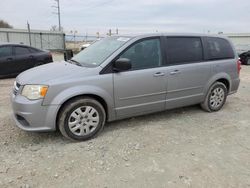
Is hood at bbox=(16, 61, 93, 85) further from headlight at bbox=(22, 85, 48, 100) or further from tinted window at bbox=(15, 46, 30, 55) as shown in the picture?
tinted window at bbox=(15, 46, 30, 55)

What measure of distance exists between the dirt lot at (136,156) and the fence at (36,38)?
21050 mm

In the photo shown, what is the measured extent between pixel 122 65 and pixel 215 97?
8.18 ft

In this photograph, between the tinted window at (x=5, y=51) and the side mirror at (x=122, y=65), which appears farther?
the tinted window at (x=5, y=51)

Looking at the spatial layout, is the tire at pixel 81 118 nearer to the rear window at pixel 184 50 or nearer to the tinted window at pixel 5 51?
the rear window at pixel 184 50

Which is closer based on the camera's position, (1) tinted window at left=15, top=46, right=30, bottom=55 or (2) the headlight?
(2) the headlight

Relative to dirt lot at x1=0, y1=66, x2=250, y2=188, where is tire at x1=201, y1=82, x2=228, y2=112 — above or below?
above

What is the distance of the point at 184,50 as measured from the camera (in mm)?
4570

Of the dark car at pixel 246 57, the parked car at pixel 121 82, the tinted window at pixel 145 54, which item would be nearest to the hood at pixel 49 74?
the parked car at pixel 121 82

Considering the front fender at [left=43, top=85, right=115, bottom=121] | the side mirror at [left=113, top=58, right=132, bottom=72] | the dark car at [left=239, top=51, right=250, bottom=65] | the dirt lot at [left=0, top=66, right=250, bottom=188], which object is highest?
the side mirror at [left=113, top=58, right=132, bottom=72]

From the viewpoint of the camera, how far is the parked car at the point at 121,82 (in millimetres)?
3420

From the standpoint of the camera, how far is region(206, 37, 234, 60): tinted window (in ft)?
16.1

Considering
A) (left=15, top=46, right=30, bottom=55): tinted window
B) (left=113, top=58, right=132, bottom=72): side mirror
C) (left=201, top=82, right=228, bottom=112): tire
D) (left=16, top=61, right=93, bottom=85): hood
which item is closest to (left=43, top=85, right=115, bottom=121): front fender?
(left=16, top=61, right=93, bottom=85): hood

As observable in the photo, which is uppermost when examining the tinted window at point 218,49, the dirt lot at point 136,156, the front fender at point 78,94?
the tinted window at point 218,49

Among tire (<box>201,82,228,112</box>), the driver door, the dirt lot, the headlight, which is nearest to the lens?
the dirt lot
